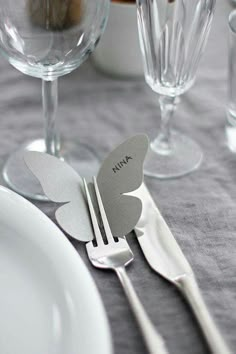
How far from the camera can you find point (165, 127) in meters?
0.58

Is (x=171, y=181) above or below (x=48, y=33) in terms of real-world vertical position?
below

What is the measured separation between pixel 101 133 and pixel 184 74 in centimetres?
10

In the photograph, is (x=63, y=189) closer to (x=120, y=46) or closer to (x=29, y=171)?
(x=29, y=171)

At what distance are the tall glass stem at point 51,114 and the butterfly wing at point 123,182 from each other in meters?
0.08

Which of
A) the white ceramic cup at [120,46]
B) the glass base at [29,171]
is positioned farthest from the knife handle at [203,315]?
the white ceramic cup at [120,46]

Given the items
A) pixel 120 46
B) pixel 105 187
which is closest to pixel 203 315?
pixel 105 187

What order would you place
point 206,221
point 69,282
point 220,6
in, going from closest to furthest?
point 69,282
point 206,221
point 220,6

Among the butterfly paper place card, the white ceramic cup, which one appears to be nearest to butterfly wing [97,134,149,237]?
the butterfly paper place card

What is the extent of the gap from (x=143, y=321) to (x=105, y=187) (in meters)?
0.13

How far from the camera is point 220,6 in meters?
0.79

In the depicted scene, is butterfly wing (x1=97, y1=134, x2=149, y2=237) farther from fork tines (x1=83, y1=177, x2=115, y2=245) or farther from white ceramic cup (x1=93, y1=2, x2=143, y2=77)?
white ceramic cup (x1=93, y1=2, x2=143, y2=77)

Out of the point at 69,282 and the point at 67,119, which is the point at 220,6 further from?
the point at 69,282

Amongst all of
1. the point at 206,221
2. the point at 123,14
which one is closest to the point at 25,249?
the point at 206,221

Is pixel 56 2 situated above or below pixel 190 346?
above
